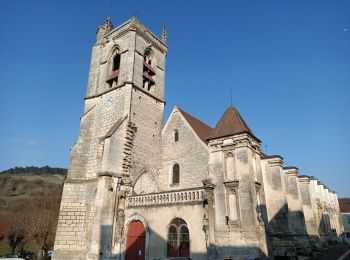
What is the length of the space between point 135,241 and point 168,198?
3110 mm

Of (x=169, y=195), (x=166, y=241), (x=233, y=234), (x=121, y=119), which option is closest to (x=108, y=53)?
(x=121, y=119)

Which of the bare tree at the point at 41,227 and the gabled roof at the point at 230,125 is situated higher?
the gabled roof at the point at 230,125

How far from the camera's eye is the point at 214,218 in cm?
1184

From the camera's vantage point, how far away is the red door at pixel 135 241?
13734 millimetres

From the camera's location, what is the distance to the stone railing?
12.5 meters

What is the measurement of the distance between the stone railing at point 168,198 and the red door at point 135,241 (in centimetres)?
108

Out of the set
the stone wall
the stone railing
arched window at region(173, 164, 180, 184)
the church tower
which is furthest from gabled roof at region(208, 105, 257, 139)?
the church tower

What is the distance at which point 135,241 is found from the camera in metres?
14.1

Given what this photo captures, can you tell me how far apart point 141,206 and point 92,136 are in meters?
6.39

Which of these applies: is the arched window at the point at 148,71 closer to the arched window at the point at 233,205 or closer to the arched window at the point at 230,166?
the arched window at the point at 230,166

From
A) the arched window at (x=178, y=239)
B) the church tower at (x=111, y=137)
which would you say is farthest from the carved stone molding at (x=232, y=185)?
the church tower at (x=111, y=137)

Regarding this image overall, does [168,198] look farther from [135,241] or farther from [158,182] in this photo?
[158,182]

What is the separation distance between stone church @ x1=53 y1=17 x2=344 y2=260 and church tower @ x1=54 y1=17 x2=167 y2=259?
0.06 meters

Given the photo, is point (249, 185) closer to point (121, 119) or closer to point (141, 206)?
point (141, 206)
